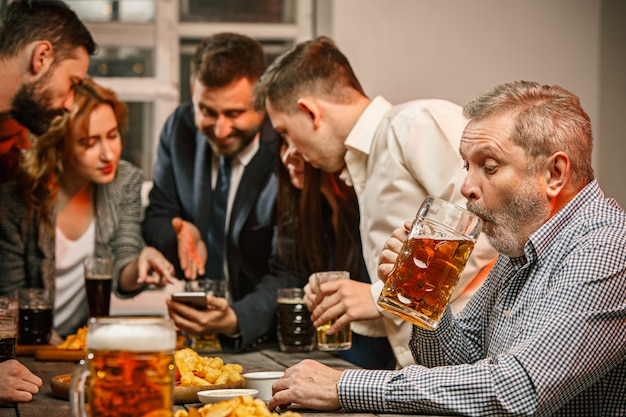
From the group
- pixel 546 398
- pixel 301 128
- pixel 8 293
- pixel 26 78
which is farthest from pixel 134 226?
pixel 546 398

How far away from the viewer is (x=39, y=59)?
3.28 meters

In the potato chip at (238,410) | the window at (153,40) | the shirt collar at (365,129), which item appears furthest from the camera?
the window at (153,40)

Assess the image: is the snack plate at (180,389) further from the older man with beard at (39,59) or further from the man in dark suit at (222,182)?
→ the older man with beard at (39,59)

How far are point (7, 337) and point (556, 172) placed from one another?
1.47 m

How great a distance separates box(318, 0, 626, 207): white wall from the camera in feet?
15.2

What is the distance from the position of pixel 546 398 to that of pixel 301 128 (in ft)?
5.20

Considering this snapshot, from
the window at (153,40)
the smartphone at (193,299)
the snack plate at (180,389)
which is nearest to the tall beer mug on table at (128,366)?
the snack plate at (180,389)

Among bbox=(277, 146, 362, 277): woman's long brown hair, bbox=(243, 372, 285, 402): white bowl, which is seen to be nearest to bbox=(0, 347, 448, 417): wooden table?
bbox=(243, 372, 285, 402): white bowl

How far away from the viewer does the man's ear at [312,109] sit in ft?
10.0

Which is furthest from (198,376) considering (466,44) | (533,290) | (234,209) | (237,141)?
(466,44)

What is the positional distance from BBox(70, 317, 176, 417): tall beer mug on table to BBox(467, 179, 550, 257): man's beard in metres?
0.90

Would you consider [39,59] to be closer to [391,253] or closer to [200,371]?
[200,371]

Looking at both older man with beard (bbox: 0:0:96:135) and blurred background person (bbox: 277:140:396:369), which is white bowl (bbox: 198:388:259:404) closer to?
blurred background person (bbox: 277:140:396:369)

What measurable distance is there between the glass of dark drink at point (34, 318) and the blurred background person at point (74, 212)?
→ 1.37ft
